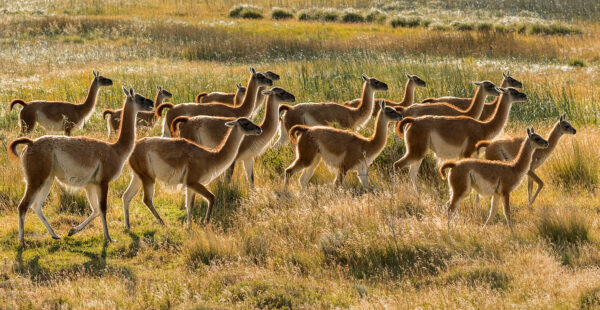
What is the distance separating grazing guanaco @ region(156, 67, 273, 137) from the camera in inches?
473

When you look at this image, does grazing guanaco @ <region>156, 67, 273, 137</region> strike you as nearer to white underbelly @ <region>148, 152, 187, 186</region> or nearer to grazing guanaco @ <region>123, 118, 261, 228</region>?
grazing guanaco @ <region>123, 118, 261, 228</region>

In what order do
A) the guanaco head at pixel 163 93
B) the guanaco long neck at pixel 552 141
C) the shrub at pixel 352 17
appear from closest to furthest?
the guanaco long neck at pixel 552 141 → the guanaco head at pixel 163 93 → the shrub at pixel 352 17

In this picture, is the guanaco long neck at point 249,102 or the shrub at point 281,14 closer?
the guanaco long neck at point 249,102

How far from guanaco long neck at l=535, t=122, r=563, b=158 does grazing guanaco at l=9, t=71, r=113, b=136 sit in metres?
8.35

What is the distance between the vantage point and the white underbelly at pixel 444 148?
34.3 feet

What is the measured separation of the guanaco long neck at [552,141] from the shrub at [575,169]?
0.95 m

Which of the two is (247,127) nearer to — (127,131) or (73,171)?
(127,131)

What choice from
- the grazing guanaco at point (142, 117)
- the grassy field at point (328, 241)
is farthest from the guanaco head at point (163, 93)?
the grassy field at point (328, 241)

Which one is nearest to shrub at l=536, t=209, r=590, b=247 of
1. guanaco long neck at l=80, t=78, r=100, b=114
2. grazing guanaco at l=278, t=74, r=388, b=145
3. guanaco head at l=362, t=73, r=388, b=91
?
grazing guanaco at l=278, t=74, r=388, b=145

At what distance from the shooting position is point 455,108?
12.1 meters

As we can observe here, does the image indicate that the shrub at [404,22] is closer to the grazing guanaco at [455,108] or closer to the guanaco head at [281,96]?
the grazing guanaco at [455,108]

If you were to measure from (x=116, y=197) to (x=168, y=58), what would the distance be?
1842cm

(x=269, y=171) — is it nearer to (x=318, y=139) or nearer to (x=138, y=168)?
(x=318, y=139)

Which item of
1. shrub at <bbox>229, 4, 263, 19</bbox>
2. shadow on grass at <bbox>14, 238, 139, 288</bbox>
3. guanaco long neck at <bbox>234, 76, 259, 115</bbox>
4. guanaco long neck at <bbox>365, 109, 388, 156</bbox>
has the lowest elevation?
shadow on grass at <bbox>14, 238, 139, 288</bbox>
